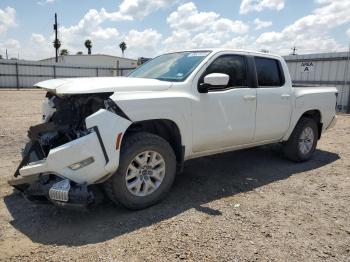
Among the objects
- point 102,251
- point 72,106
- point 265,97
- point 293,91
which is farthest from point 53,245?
point 293,91

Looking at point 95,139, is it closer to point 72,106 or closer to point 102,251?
point 72,106

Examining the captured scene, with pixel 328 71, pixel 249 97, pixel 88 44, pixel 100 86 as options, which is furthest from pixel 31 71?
pixel 88 44

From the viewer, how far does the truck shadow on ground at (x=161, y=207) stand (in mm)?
3405

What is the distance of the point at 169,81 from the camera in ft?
14.0

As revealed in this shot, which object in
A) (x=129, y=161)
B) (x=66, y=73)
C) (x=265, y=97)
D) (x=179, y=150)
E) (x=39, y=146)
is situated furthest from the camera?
(x=66, y=73)

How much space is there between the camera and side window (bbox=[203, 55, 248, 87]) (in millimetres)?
4567

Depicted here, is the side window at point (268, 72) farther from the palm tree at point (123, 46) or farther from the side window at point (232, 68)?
the palm tree at point (123, 46)

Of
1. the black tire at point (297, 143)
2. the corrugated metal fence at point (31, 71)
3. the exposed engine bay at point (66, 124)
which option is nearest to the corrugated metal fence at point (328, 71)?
the black tire at point (297, 143)

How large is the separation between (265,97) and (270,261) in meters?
2.80

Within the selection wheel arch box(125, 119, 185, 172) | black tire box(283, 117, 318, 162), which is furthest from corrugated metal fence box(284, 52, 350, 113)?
wheel arch box(125, 119, 185, 172)

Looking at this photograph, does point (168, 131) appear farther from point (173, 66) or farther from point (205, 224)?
point (205, 224)

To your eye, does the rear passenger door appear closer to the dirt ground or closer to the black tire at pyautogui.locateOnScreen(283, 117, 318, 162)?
the black tire at pyautogui.locateOnScreen(283, 117, 318, 162)

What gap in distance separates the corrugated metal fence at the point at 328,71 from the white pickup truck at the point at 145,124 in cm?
1071

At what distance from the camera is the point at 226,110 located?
456cm
